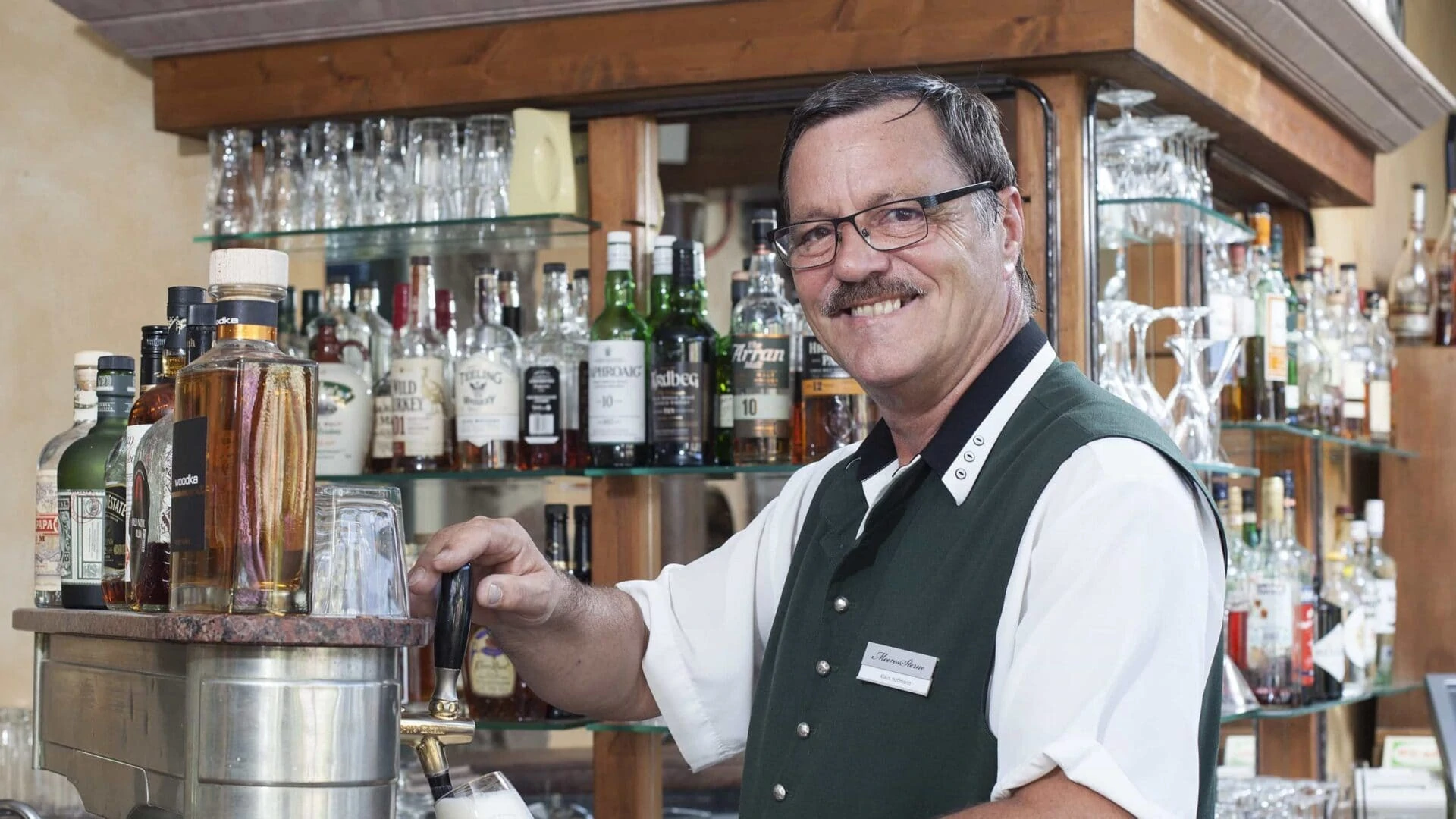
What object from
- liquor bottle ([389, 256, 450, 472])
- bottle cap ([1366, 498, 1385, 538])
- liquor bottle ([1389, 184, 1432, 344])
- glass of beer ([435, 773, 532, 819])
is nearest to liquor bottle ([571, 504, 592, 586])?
liquor bottle ([389, 256, 450, 472])

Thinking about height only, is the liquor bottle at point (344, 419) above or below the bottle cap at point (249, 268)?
below

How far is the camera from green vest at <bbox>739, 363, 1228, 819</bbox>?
1500 mm

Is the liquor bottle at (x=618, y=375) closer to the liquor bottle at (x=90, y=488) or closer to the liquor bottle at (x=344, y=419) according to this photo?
the liquor bottle at (x=344, y=419)

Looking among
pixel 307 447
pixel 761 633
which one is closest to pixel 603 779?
pixel 761 633

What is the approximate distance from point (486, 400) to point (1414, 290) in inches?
110

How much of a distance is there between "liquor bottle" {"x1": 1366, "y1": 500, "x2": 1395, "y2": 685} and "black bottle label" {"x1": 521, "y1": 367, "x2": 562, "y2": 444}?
200cm

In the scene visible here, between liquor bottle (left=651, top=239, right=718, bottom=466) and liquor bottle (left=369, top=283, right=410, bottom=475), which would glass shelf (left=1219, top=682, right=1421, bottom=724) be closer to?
liquor bottle (left=651, top=239, right=718, bottom=466)

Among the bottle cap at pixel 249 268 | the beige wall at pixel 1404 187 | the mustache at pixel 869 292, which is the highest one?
the beige wall at pixel 1404 187

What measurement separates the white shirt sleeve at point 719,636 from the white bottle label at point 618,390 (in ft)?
2.40

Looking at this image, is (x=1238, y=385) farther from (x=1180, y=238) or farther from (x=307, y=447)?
(x=307, y=447)

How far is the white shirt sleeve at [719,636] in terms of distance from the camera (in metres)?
1.94

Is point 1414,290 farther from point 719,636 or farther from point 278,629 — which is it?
point 278,629

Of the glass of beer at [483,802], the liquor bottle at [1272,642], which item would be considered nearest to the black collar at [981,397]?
the glass of beer at [483,802]

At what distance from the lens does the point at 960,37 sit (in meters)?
2.48
